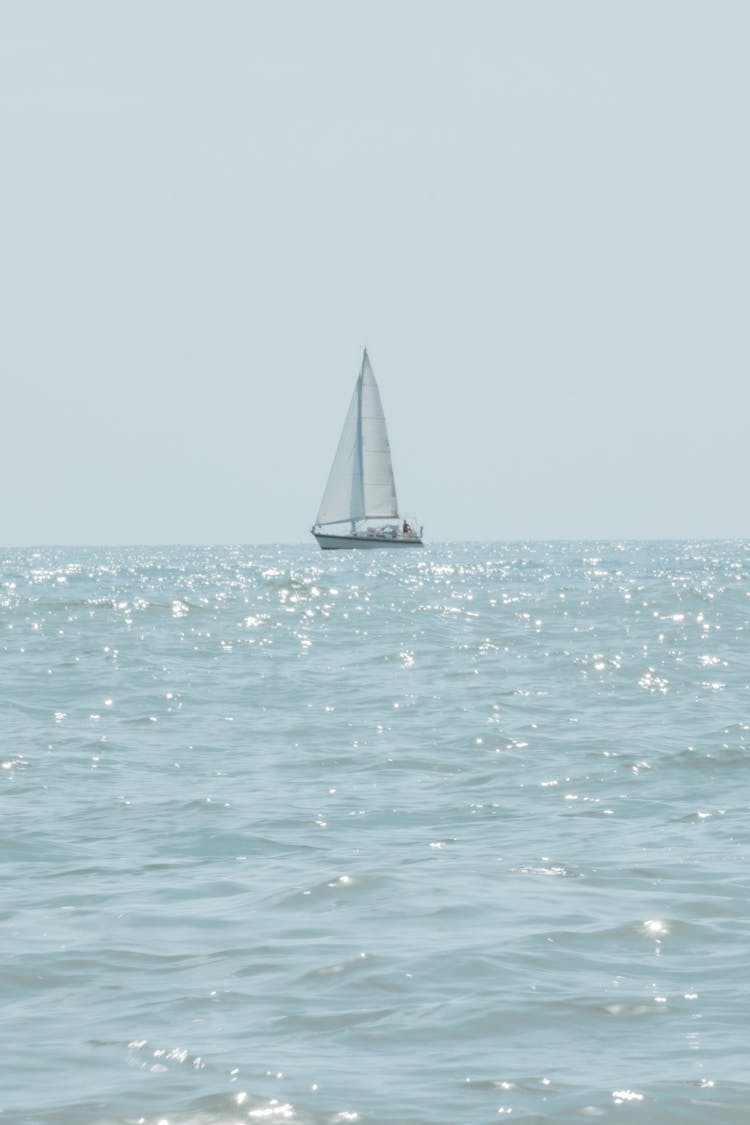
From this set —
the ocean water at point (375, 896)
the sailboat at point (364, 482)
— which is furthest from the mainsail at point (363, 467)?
the ocean water at point (375, 896)

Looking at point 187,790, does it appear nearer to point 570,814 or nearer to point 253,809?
point 253,809

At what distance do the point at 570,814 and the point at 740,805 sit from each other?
1661 millimetres

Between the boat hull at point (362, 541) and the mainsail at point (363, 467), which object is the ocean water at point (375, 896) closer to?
the mainsail at point (363, 467)

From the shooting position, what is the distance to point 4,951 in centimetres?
887

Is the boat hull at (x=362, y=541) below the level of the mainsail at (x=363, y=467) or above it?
below

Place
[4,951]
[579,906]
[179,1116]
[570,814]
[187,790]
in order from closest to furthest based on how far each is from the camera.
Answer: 1. [179,1116]
2. [4,951]
3. [579,906]
4. [570,814]
5. [187,790]

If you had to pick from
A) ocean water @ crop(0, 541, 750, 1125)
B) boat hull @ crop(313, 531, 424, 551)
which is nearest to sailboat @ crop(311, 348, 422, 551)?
boat hull @ crop(313, 531, 424, 551)

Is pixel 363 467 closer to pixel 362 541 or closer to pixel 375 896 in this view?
pixel 362 541

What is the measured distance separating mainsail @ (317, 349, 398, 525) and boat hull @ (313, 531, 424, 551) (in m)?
1.59

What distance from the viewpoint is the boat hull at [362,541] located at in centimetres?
10150

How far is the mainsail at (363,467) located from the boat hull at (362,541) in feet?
5.23

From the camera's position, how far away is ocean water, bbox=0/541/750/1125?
6730 millimetres

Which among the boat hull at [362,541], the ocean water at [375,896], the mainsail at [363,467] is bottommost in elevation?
the ocean water at [375,896]

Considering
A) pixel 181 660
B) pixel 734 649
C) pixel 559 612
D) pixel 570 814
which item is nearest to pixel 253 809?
pixel 570 814
